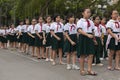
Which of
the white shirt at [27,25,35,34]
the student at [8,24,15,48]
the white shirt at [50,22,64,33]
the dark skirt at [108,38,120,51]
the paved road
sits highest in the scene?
the white shirt at [50,22,64,33]

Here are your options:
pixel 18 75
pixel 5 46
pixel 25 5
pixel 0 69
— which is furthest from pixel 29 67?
pixel 25 5

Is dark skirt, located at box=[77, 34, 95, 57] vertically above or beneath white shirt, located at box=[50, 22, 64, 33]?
beneath

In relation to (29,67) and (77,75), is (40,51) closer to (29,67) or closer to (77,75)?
(29,67)

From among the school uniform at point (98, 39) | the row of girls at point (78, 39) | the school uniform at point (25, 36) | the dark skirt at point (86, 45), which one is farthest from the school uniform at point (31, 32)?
the dark skirt at point (86, 45)

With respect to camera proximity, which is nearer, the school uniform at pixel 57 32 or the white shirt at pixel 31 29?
the school uniform at pixel 57 32

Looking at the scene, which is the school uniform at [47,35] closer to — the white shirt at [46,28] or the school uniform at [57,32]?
the white shirt at [46,28]

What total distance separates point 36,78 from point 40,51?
6.06m

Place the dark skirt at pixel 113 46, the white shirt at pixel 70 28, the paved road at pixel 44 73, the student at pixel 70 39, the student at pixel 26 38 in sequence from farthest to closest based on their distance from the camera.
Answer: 1. the student at pixel 26 38
2. the white shirt at pixel 70 28
3. the student at pixel 70 39
4. the dark skirt at pixel 113 46
5. the paved road at pixel 44 73

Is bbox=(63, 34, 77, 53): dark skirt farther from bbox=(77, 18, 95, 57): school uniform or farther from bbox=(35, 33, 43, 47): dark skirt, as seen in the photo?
bbox=(35, 33, 43, 47): dark skirt

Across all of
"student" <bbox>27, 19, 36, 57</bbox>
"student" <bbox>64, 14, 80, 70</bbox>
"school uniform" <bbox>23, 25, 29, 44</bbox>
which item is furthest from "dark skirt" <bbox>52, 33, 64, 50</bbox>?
"school uniform" <bbox>23, 25, 29, 44</bbox>

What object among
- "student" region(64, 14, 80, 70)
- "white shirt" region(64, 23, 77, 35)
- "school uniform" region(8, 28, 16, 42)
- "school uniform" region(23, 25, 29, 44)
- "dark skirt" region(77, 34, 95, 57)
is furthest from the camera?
"school uniform" region(8, 28, 16, 42)

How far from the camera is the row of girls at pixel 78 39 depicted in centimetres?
1090

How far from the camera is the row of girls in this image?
10898 mm

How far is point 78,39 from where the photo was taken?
37.8 ft
